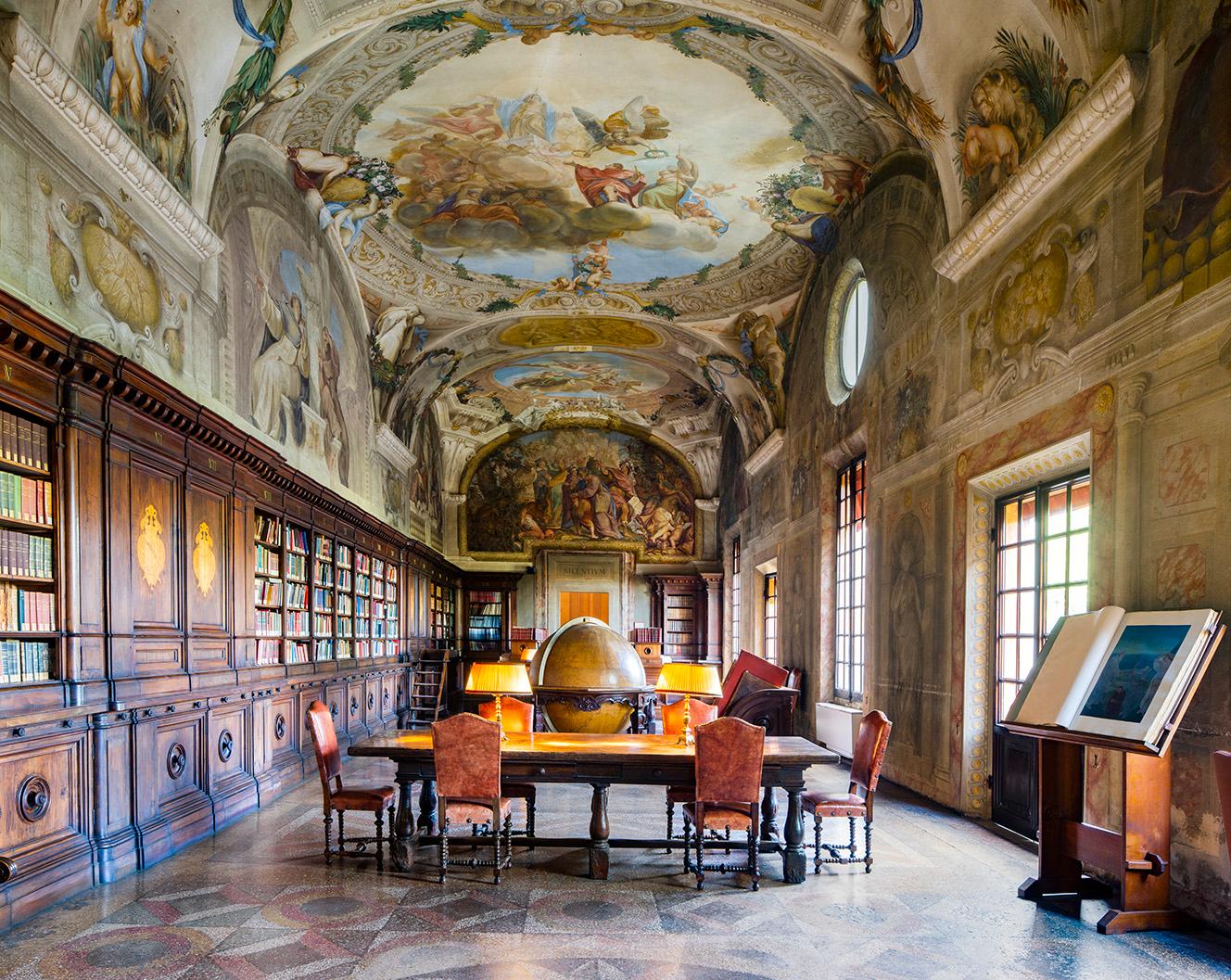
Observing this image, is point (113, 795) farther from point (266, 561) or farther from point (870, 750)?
point (870, 750)

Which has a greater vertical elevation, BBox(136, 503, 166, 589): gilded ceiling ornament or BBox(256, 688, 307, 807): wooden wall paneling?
BBox(136, 503, 166, 589): gilded ceiling ornament

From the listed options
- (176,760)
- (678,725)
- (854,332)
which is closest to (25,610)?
(176,760)

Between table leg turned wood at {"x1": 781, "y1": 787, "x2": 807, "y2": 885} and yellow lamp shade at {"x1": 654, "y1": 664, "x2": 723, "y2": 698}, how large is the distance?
1335mm

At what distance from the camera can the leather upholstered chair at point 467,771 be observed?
657 cm

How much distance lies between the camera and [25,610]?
19.0ft

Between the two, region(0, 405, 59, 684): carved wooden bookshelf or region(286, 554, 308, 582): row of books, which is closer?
region(0, 405, 59, 684): carved wooden bookshelf

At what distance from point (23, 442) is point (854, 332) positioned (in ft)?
35.4

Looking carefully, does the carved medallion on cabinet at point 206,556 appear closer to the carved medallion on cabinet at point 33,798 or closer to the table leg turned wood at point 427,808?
the carved medallion on cabinet at point 33,798

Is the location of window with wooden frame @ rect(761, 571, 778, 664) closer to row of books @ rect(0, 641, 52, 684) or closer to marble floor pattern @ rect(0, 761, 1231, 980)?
marble floor pattern @ rect(0, 761, 1231, 980)

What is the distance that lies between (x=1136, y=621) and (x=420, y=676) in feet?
52.4

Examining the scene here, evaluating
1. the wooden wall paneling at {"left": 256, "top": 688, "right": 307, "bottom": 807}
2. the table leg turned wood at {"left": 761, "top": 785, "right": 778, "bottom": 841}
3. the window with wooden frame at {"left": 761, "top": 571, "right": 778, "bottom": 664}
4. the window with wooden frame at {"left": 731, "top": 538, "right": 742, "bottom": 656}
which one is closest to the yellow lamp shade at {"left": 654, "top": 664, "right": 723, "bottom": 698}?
the table leg turned wood at {"left": 761, "top": 785, "right": 778, "bottom": 841}

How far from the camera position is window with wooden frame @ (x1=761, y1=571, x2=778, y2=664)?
1898cm

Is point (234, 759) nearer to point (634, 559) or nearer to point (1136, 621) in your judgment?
point (1136, 621)

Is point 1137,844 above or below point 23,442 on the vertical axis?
below
